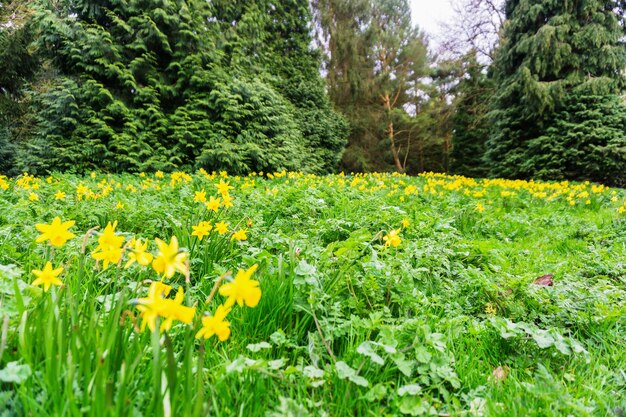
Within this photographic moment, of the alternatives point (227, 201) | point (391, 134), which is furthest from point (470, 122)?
point (227, 201)

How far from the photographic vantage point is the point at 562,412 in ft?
3.00

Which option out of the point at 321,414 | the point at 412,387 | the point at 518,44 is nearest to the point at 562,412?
the point at 412,387

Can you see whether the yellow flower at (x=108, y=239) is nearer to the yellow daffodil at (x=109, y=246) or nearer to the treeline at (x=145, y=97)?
the yellow daffodil at (x=109, y=246)

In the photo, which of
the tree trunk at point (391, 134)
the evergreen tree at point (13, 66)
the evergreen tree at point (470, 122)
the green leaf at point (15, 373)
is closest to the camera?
the green leaf at point (15, 373)

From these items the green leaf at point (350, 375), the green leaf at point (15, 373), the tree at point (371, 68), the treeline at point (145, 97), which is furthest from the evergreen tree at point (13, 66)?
the tree at point (371, 68)

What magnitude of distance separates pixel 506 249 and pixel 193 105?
24.1ft

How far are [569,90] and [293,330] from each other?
14483mm

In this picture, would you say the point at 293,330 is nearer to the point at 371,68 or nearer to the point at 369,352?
the point at 369,352

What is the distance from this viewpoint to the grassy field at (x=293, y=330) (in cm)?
71

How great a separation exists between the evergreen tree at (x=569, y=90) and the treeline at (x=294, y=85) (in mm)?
47

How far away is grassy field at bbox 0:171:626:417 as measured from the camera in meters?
0.71

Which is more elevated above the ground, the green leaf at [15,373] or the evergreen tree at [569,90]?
the evergreen tree at [569,90]

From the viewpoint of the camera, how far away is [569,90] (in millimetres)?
11273

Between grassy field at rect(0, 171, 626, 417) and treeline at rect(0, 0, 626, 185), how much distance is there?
5605mm
